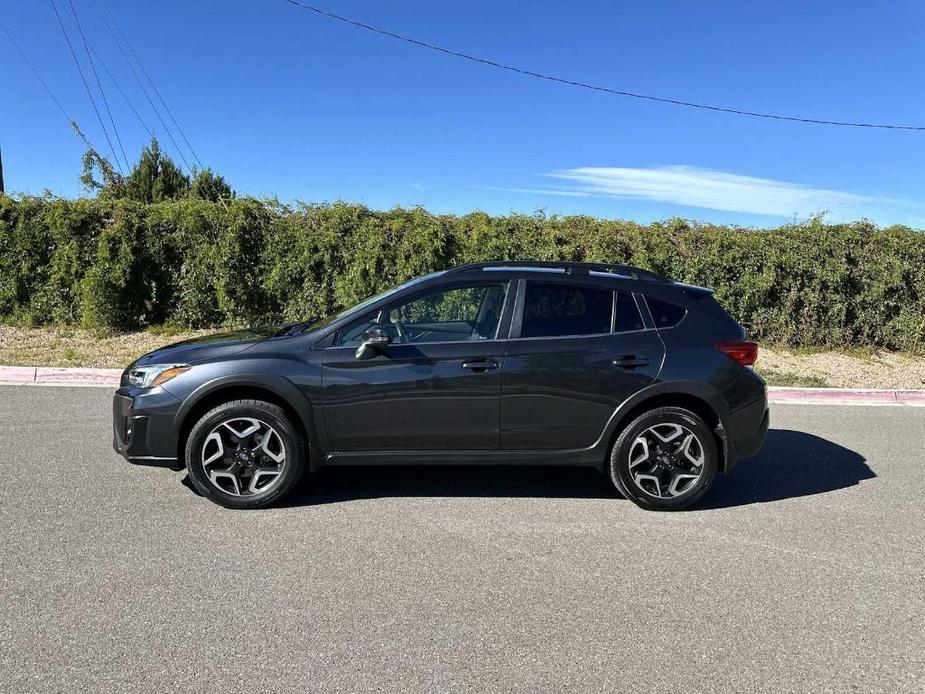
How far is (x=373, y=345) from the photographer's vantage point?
4457 millimetres

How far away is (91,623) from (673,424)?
3500 millimetres

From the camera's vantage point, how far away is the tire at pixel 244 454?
446 centimetres

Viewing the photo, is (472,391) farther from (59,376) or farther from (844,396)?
(59,376)

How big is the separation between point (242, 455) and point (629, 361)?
2589mm

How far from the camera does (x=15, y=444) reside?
19.2 feet

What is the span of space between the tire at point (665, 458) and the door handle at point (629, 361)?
326mm

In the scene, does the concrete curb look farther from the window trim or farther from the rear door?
the window trim

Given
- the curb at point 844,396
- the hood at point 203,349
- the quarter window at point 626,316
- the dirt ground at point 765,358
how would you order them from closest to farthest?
the hood at point 203,349 < the quarter window at point 626,316 < the curb at point 844,396 < the dirt ground at point 765,358

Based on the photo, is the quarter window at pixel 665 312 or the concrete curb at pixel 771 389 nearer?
the quarter window at pixel 665 312

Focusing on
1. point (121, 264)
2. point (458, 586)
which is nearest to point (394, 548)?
point (458, 586)

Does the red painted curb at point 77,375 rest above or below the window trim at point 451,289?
below

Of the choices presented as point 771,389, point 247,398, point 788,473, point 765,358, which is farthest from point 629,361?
point 765,358

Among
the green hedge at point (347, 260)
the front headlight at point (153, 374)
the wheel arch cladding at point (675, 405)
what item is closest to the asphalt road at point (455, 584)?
the wheel arch cladding at point (675, 405)

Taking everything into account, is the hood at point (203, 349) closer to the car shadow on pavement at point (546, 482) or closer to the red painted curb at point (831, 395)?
the car shadow on pavement at point (546, 482)
